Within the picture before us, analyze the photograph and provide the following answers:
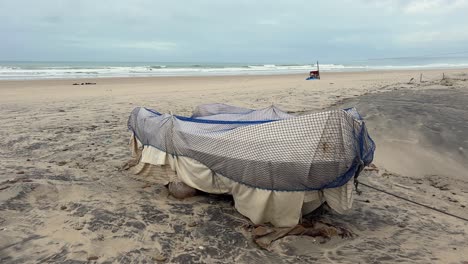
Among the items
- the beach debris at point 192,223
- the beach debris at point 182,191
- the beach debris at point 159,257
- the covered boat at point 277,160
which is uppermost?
the covered boat at point 277,160

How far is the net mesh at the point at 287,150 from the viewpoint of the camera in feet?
12.6

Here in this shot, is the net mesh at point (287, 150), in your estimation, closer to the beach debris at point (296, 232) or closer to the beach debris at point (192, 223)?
the beach debris at point (296, 232)

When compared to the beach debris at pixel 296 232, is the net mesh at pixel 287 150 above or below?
above

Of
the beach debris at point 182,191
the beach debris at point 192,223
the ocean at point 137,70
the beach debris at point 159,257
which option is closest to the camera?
the beach debris at point 159,257

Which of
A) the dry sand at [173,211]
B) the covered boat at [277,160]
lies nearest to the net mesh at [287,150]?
the covered boat at [277,160]

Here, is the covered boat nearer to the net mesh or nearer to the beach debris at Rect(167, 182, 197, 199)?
the net mesh

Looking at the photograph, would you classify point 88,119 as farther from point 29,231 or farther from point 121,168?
point 29,231

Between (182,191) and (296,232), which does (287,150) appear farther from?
(182,191)

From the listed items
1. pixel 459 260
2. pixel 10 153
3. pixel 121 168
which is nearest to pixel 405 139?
pixel 459 260

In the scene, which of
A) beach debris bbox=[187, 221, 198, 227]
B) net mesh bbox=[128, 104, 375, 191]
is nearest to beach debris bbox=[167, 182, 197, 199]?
net mesh bbox=[128, 104, 375, 191]

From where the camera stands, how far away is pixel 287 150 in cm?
399

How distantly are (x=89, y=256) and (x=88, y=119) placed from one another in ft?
23.9

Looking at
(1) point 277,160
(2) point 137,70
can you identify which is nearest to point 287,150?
(1) point 277,160

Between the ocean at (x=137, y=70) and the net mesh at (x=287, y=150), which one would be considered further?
the ocean at (x=137, y=70)
